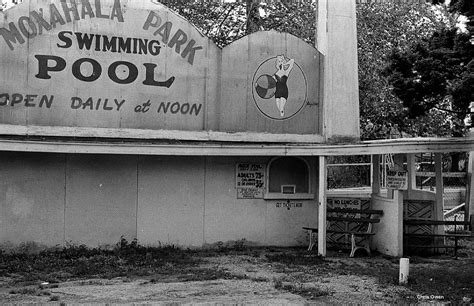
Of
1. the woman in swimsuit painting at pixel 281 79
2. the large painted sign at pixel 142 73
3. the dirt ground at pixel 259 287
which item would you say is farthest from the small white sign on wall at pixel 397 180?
the woman in swimsuit painting at pixel 281 79

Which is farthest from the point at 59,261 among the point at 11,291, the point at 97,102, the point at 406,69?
the point at 406,69

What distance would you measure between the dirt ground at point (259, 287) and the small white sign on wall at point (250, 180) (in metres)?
2.09

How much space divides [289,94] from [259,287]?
18.9 ft

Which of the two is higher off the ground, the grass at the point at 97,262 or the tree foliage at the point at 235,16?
the tree foliage at the point at 235,16

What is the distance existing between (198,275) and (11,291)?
3.17m

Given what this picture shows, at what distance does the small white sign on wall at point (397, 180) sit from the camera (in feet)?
45.6

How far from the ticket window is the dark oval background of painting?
1102mm

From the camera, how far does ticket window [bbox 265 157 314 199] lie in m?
15.1

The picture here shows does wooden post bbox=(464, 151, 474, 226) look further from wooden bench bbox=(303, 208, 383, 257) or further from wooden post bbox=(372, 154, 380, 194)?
wooden bench bbox=(303, 208, 383, 257)

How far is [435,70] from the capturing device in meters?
→ 12.6

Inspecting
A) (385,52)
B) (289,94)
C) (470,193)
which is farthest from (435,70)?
(385,52)

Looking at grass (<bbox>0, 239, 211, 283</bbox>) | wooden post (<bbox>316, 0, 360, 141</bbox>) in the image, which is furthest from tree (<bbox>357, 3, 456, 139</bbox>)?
grass (<bbox>0, 239, 211, 283</bbox>)

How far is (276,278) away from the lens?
37.3ft

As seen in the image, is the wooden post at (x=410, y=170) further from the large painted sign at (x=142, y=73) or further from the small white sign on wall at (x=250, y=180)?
the small white sign on wall at (x=250, y=180)
